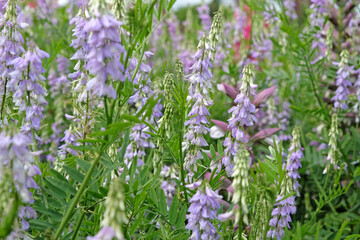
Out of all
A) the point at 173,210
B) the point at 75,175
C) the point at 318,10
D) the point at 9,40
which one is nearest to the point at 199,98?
the point at 173,210

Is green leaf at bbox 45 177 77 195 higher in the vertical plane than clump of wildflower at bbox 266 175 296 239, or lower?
higher

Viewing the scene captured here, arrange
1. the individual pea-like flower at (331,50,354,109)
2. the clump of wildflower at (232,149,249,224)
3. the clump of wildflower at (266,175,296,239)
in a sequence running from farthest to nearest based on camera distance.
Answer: the individual pea-like flower at (331,50,354,109)
the clump of wildflower at (266,175,296,239)
the clump of wildflower at (232,149,249,224)

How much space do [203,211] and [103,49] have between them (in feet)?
1.79

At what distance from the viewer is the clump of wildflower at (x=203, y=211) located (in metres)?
1.19

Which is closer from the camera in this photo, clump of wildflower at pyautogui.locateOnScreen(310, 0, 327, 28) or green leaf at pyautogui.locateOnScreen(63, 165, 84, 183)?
green leaf at pyautogui.locateOnScreen(63, 165, 84, 183)

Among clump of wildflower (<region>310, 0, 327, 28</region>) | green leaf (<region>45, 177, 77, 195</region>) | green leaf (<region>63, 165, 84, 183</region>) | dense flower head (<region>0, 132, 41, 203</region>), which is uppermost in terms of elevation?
clump of wildflower (<region>310, 0, 327, 28</region>)

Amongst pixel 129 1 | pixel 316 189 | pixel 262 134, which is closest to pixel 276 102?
pixel 316 189

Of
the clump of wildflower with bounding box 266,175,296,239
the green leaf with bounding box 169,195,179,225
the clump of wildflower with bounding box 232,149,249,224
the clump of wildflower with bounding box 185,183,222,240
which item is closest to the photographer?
the clump of wildflower with bounding box 232,149,249,224

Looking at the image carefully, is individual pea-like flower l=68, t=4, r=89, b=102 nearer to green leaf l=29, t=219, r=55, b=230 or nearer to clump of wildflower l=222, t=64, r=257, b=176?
green leaf l=29, t=219, r=55, b=230

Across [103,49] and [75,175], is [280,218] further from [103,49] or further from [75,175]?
[103,49]

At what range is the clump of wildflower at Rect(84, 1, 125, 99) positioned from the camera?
0.96m

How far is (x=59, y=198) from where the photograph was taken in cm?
128

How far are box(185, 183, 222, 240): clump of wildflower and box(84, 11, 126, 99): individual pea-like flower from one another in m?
0.40

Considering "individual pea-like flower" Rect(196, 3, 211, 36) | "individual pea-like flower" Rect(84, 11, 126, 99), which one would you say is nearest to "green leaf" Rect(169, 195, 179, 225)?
"individual pea-like flower" Rect(84, 11, 126, 99)
